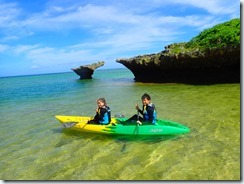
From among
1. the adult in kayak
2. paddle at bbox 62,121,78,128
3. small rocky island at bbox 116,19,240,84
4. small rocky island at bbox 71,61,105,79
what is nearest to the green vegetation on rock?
small rocky island at bbox 116,19,240,84

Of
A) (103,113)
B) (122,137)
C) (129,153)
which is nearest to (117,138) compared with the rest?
(122,137)

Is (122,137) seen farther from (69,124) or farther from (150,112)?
(69,124)

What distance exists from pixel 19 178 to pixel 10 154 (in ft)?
7.10

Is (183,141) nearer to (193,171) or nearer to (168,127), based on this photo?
(168,127)

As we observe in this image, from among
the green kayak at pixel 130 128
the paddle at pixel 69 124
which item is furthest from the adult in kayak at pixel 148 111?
the paddle at pixel 69 124

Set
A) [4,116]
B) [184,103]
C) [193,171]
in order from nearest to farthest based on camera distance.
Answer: [193,171]
[184,103]
[4,116]

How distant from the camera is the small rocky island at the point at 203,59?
20.7 meters

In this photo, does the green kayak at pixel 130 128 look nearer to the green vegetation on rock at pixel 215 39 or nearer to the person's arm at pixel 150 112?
the person's arm at pixel 150 112

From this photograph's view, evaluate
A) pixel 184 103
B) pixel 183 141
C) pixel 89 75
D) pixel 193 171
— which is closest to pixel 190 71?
pixel 184 103

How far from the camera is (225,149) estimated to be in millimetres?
7398

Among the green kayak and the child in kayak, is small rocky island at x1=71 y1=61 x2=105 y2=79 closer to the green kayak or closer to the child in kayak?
the green kayak

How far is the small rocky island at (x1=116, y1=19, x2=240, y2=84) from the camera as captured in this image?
67.8 feet

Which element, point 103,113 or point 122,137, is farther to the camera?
point 103,113

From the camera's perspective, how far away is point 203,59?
73.8 feet
